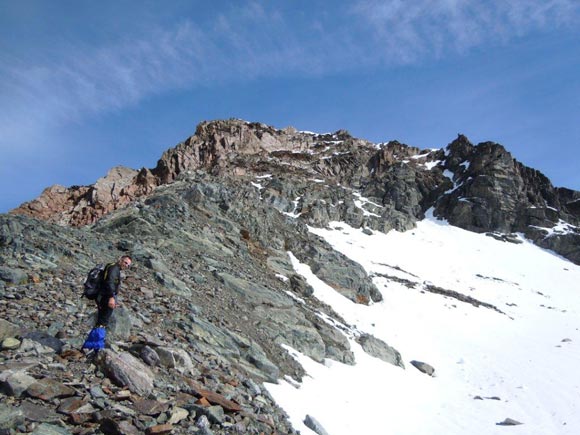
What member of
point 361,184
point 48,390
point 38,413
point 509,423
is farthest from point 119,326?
point 361,184

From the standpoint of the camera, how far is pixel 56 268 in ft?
40.5

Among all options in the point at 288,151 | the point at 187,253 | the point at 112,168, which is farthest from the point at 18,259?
the point at 288,151

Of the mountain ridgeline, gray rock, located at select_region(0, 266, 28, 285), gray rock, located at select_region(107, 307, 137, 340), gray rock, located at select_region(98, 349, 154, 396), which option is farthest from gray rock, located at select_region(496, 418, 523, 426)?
the mountain ridgeline

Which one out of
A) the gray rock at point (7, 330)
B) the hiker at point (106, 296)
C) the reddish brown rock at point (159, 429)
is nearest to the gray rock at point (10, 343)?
the gray rock at point (7, 330)

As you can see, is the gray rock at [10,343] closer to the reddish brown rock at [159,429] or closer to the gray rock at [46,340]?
the gray rock at [46,340]

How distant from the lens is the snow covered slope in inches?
599

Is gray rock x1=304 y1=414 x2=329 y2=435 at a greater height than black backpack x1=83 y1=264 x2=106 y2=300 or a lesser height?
lesser

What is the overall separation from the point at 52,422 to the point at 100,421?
2.04ft

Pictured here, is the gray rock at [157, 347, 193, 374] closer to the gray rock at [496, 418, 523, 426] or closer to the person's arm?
the person's arm

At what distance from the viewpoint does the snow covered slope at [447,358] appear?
1523cm

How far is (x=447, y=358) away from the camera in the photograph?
85.3ft

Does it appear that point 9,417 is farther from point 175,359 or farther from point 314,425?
point 314,425

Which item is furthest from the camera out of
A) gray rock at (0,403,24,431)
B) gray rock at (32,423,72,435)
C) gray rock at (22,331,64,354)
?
gray rock at (22,331,64,354)

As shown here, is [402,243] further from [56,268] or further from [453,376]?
[56,268]
